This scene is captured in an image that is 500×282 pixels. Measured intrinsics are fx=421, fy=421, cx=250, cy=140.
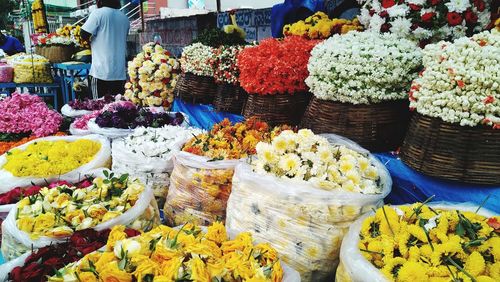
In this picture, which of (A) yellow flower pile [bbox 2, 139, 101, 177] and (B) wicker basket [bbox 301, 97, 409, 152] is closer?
(B) wicker basket [bbox 301, 97, 409, 152]

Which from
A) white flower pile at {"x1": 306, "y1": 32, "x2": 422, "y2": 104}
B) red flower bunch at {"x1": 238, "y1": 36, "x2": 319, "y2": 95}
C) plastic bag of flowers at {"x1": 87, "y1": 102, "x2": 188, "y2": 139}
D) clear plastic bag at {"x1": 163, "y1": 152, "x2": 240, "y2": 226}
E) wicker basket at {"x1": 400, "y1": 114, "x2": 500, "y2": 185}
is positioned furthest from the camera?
plastic bag of flowers at {"x1": 87, "y1": 102, "x2": 188, "y2": 139}

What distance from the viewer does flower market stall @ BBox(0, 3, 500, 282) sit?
1.36m

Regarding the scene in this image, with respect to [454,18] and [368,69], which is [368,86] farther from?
[454,18]

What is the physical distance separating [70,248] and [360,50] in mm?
1573

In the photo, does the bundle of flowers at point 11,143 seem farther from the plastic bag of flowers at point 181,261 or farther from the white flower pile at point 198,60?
the plastic bag of flowers at point 181,261

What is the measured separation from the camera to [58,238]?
70.8 inches

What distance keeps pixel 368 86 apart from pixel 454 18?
0.61 meters

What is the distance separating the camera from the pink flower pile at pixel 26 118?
3.78m

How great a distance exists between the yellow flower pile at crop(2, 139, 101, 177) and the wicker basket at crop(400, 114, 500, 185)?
6.84 ft

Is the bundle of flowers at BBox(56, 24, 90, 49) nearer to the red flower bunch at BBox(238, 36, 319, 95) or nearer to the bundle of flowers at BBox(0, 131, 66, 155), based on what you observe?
the bundle of flowers at BBox(0, 131, 66, 155)

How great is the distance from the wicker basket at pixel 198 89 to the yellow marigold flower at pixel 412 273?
2682 mm

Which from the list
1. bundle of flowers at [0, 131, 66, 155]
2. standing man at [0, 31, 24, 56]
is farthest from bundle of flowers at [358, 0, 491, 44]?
standing man at [0, 31, 24, 56]

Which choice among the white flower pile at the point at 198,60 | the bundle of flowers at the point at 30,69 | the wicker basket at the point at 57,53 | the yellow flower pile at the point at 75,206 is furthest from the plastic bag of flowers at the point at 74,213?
the wicker basket at the point at 57,53

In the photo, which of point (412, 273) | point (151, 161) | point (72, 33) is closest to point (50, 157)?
point (151, 161)
